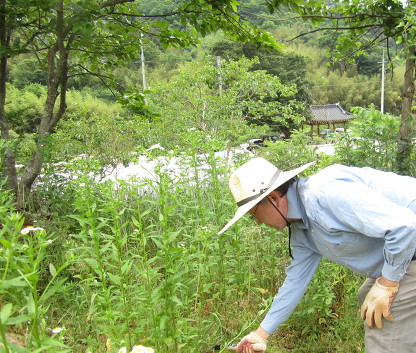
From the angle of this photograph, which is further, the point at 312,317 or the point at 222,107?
the point at 222,107

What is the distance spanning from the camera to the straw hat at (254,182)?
1605 millimetres

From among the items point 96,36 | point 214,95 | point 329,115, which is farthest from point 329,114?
point 96,36

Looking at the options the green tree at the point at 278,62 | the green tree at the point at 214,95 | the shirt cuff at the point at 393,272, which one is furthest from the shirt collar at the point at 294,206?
the green tree at the point at 278,62

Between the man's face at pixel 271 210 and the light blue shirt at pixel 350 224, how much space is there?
37 millimetres

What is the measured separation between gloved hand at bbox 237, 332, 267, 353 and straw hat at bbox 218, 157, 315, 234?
568 millimetres

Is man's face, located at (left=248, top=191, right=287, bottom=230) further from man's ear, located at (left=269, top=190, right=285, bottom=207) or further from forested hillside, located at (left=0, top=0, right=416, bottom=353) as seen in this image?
forested hillside, located at (left=0, top=0, right=416, bottom=353)

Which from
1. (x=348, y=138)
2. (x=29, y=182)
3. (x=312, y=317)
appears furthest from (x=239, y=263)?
(x=29, y=182)

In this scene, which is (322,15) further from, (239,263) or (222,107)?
(222,107)

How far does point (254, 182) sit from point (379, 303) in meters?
0.69

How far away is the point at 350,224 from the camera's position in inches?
58.0

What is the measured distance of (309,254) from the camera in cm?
188

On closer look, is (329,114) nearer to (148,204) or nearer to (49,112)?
(148,204)

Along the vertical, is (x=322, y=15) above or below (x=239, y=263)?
above

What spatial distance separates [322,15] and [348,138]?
51.8 inches
